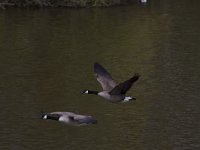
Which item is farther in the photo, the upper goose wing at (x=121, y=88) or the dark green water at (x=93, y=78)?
the dark green water at (x=93, y=78)

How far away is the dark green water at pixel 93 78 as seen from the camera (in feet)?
67.4

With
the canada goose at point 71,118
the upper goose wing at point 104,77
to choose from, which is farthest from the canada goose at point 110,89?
the canada goose at point 71,118

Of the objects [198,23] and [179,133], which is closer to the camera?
[179,133]

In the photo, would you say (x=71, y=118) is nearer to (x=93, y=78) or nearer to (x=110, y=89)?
(x=110, y=89)

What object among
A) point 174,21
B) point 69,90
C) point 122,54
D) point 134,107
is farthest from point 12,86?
point 174,21

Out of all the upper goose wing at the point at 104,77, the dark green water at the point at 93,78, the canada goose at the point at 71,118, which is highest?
the upper goose wing at the point at 104,77

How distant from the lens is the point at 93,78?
2659 centimetres

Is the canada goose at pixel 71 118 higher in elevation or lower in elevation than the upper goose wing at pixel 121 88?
lower

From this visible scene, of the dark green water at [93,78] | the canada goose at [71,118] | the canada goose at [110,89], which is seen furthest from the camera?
the dark green water at [93,78]

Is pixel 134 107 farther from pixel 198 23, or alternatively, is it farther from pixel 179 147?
pixel 198 23

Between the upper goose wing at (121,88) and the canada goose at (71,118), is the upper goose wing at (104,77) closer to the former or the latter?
the upper goose wing at (121,88)

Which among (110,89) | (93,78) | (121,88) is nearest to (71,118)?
(121,88)

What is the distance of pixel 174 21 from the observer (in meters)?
37.6

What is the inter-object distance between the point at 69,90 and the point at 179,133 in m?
5.57
